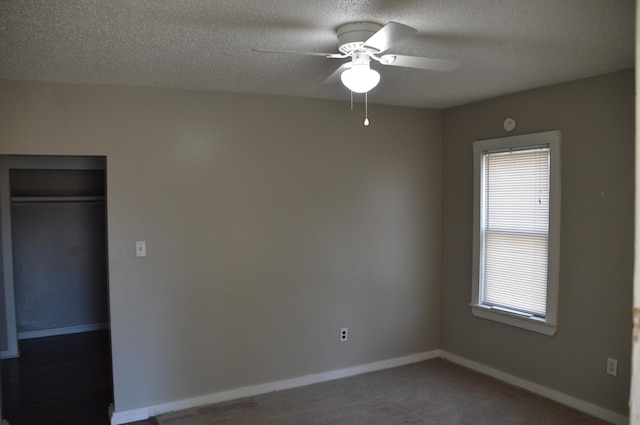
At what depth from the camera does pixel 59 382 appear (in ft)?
13.8

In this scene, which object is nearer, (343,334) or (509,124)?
(509,124)

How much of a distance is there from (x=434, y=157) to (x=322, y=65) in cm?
204

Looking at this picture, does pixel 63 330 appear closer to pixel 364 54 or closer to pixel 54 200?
pixel 54 200

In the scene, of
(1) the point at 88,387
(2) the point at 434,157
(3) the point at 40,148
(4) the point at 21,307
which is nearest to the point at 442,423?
(2) the point at 434,157

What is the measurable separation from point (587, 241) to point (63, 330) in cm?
572

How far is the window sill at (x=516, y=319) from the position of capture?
3.66 metres

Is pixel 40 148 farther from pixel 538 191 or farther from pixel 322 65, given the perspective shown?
pixel 538 191

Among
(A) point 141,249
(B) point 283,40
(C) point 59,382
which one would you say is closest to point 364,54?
(B) point 283,40

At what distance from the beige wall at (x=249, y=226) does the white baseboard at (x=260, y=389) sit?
5 centimetres

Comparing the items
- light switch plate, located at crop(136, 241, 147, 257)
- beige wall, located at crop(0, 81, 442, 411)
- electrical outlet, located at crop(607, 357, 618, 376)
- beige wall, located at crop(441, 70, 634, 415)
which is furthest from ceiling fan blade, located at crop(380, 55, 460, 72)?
electrical outlet, located at crop(607, 357, 618, 376)

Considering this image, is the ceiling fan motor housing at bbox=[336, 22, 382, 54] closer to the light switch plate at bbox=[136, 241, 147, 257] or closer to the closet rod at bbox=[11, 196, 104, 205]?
the light switch plate at bbox=[136, 241, 147, 257]

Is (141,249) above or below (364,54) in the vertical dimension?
below

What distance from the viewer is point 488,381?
4.05 m

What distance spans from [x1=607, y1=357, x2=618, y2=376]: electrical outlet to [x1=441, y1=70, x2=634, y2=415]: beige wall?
32 millimetres
